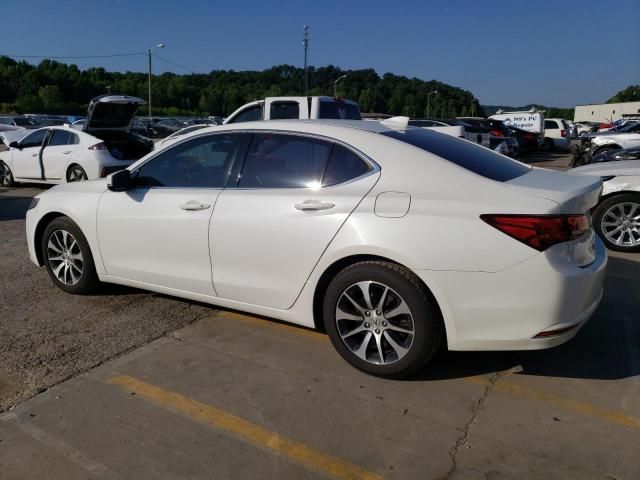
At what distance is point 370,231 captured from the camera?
3.11 meters

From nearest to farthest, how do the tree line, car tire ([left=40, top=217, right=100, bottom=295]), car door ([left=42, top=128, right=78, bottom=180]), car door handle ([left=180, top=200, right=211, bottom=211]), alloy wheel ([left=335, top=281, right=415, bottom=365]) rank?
alloy wheel ([left=335, top=281, right=415, bottom=365]), car door handle ([left=180, top=200, right=211, bottom=211]), car tire ([left=40, top=217, right=100, bottom=295]), car door ([left=42, top=128, right=78, bottom=180]), the tree line

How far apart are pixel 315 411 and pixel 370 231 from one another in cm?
107

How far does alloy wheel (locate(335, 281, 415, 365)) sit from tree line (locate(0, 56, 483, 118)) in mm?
74242

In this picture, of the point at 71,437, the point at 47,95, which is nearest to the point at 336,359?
the point at 71,437

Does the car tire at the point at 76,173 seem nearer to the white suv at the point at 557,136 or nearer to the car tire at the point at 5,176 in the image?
the car tire at the point at 5,176

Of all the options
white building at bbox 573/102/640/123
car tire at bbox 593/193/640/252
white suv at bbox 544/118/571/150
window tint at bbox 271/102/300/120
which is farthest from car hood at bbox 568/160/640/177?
white building at bbox 573/102/640/123

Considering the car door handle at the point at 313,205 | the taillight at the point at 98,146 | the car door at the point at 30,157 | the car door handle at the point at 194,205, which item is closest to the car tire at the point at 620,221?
the car door handle at the point at 313,205

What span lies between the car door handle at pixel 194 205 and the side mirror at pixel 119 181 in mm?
637

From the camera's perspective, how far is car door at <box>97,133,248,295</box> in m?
3.85

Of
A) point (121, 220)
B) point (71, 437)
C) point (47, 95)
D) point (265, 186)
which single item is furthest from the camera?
point (47, 95)

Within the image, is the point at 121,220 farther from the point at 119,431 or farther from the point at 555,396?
the point at 555,396

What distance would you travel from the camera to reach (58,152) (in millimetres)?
11023

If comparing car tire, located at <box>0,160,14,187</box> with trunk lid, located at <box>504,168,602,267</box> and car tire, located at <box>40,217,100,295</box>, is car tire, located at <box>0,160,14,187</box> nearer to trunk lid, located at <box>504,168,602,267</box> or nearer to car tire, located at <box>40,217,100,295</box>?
car tire, located at <box>40,217,100,295</box>

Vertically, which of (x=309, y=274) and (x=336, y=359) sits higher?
(x=309, y=274)
